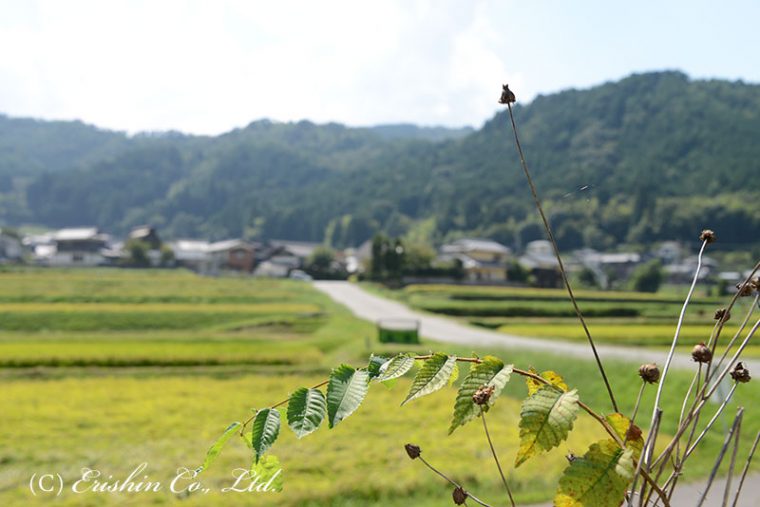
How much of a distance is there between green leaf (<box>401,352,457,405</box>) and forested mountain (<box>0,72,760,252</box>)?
42cm

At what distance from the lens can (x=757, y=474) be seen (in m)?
10.2

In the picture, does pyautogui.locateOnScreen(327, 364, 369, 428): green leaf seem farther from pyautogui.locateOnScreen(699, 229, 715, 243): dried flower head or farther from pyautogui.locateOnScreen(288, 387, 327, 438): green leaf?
pyautogui.locateOnScreen(699, 229, 715, 243): dried flower head

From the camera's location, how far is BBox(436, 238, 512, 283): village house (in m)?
57.6

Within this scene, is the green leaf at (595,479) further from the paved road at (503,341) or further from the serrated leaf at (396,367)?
the paved road at (503,341)

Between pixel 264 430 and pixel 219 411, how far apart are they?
13.0m

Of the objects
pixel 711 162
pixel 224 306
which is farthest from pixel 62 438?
pixel 711 162

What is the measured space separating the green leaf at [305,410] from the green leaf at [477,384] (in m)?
0.23

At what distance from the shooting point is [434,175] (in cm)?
11719

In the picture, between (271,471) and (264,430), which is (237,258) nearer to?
(271,471)

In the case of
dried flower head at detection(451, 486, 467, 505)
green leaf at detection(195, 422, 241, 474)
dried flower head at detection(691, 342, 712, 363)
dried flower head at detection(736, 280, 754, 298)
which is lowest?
dried flower head at detection(451, 486, 467, 505)

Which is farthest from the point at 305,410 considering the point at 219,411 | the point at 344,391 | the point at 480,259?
the point at 480,259

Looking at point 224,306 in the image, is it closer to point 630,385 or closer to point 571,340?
point 571,340

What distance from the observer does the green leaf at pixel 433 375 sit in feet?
3.52

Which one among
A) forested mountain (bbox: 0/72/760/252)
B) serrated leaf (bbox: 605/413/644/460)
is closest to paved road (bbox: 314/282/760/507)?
serrated leaf (bbox: 605/413/644/460)
